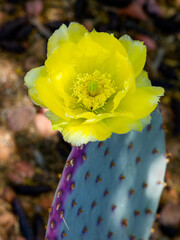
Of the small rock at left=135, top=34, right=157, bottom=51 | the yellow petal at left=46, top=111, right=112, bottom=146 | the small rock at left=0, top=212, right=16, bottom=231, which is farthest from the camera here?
the small rock at left=135, top=34, right=157, bottom=51

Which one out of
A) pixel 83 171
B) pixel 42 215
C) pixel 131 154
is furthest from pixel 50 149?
pixel 83 171

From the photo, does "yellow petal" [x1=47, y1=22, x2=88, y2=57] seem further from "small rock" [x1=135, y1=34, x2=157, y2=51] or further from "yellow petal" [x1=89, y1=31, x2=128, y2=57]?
"small rock" [x1=135, y1=34, x2=157, y2=51]

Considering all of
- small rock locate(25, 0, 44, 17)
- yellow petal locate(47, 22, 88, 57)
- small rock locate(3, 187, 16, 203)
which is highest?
yellow petal locate(47, 22, 88, 57)

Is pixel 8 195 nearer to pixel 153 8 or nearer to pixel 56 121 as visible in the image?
pixel 56 121

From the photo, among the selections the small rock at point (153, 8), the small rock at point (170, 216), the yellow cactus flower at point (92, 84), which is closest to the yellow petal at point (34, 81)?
the yellow cactus flower at point (92, 84)

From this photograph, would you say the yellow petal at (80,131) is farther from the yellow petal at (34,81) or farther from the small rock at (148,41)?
the small rock at (148,41)

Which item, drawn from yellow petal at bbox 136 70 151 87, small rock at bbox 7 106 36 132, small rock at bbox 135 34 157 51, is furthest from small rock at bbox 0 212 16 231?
small rock at bbox 135 34 157 51

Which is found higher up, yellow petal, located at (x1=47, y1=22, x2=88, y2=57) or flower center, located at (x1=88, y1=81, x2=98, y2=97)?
yellow petal, located at (x1=47, y1=22, x2=88, y2=57)
